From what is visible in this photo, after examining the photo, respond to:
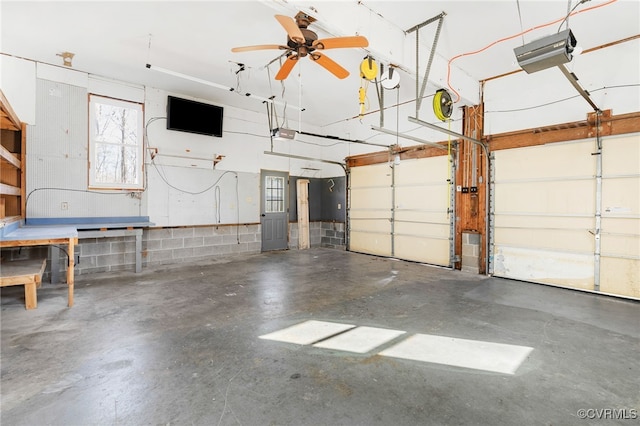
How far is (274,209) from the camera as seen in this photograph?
8.48 m

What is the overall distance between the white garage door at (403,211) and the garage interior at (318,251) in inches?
2.2

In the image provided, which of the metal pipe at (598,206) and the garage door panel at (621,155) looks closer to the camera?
the garage door panel at (621,155)

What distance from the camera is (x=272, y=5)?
2.96 m

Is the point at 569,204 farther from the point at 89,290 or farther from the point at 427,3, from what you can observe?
the point at 89,290

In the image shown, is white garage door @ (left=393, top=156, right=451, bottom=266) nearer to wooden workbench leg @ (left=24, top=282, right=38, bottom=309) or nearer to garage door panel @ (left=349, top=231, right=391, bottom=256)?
garage door panel @ (left=349, top=231, right=391, bottom=256)

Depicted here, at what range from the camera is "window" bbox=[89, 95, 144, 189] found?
5754 millimetres

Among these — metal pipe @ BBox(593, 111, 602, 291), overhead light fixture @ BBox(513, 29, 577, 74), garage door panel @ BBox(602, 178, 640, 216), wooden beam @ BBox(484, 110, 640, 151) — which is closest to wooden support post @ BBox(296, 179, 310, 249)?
wooden beam @ BBox(484, 110, 640, 151)

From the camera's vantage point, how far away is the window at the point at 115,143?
575cm

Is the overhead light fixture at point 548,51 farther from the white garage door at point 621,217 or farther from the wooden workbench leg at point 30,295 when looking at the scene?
the wooden workbench leg at point 30,295

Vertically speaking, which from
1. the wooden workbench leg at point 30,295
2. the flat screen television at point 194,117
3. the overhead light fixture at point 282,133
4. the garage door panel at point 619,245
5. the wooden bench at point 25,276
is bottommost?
the wooden workbench leg at point 30,295

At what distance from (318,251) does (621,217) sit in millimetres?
6224

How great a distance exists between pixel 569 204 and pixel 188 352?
5901mm

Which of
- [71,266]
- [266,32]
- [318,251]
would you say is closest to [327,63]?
[266,32]

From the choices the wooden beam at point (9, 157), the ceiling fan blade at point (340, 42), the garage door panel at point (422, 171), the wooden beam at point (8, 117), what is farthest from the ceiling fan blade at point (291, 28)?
the garage door panel at point (422, 171)
